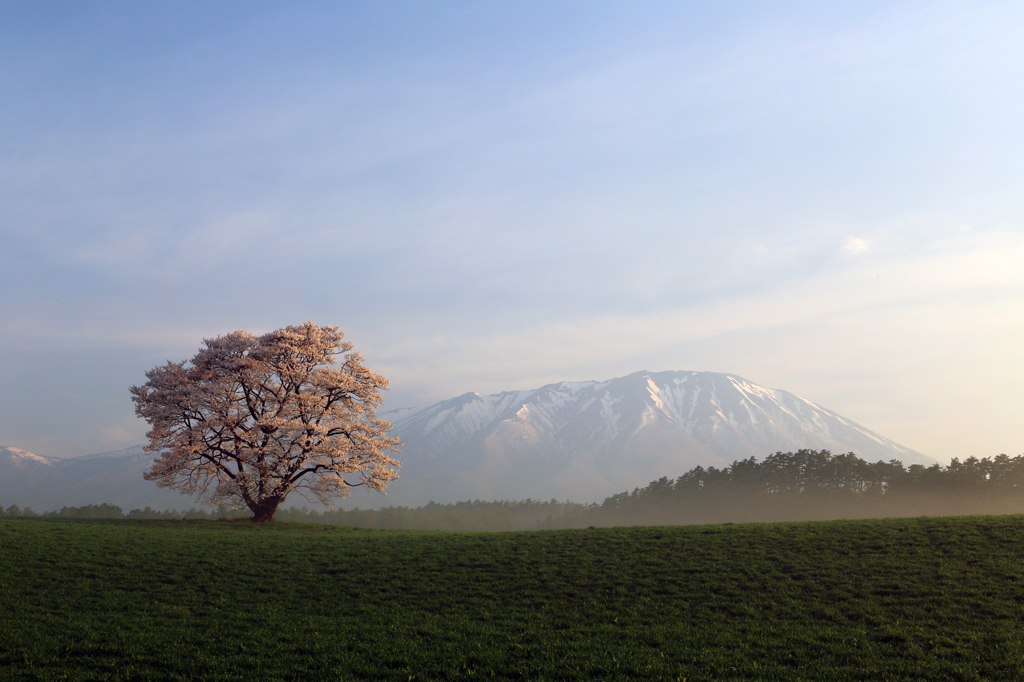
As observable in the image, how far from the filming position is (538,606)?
2036 cm

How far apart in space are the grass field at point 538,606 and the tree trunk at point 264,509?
14700mm

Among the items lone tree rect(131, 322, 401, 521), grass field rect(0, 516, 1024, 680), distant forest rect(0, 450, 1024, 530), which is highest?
lone tree rect(131, 322, 401, 521)

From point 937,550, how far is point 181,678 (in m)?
27.5

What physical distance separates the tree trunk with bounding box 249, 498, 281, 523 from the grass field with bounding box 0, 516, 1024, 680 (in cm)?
1470

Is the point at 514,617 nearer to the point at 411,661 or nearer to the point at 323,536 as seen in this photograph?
the point at 411,661

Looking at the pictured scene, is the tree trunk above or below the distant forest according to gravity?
above

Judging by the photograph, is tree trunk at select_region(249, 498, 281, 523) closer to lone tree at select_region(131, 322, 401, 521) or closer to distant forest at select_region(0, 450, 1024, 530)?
lone tree at select_region(131, 322, 401, 521)

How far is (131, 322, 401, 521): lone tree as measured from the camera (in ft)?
145

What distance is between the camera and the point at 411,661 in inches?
594

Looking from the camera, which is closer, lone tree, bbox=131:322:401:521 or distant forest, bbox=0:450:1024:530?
lone tree, bbox=131:322:401:521

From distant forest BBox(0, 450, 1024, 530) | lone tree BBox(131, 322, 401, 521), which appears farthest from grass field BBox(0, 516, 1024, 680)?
distant forest BBox(0, 450, 1024, 530)

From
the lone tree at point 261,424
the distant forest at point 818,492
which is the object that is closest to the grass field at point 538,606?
the lone tree at point 261,424

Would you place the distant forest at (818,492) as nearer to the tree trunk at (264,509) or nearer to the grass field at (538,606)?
the tree trunk at (264,509)

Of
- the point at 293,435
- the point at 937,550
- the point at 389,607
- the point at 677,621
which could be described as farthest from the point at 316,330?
the point at 937,550
